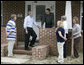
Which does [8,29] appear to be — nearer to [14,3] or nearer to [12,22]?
[12,22]

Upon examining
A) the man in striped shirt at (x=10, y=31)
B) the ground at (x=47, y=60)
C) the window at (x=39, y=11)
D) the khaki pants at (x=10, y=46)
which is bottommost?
the ground at (x=47, y=60)

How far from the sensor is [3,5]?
562 inches

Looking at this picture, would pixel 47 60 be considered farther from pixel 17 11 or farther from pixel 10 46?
pixel 17 11

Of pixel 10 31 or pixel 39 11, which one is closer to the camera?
pixel 10 31

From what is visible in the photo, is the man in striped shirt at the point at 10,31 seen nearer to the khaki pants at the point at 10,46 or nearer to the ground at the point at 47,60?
the khaki pants at the point at 10,46

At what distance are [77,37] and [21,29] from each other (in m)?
4.38

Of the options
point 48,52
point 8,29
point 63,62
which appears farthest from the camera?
point 48,52

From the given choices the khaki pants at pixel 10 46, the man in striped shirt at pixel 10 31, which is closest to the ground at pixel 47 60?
the khaki pants at pixel 10 46

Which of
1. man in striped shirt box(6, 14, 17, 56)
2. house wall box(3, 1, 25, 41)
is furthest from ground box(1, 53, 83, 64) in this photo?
house wall box(3, 1, 25, 41)

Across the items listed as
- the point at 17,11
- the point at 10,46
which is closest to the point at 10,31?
the point at 10,46

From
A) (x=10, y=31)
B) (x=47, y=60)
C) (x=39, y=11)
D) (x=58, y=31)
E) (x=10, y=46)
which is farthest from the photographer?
(x=39, y=11)

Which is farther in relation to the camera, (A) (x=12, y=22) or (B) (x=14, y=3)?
(B) (x=14, y=3)

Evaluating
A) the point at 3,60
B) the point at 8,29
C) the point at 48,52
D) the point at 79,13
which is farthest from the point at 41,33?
the point at 79,13

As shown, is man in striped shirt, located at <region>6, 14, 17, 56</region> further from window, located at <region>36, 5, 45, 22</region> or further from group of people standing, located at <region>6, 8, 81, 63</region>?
window, located at <region>36, 5, 45, 22</region>
